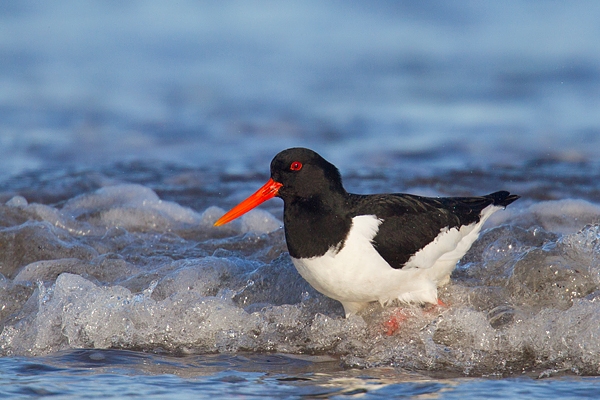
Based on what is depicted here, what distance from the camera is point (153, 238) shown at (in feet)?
21.0

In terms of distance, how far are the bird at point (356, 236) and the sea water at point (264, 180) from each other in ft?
0.93

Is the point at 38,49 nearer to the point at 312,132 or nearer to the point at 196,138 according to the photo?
the point at 196,138

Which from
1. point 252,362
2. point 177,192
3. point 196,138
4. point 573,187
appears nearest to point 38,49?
point 196,138

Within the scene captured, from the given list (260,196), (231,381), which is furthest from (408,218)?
(231,381)

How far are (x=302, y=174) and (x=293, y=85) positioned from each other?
9452 millimetres

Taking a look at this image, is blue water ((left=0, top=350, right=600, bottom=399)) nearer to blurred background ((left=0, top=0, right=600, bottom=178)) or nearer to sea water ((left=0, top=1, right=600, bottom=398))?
sea water ((left=0, top=1, right=600, bottom=398))

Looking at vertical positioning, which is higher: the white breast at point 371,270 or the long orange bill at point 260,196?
the long orange bill at point 260,196

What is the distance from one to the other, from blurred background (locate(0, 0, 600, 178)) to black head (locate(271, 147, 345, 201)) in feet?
15.7

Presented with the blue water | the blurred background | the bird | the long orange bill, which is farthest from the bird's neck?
the blurred background

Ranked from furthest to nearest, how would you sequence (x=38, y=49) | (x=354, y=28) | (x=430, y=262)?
(x=354, y=28), (x=38, y=49), (x=430, y=262)

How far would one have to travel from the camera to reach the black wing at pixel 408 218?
4289mm

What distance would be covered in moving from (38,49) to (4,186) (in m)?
7.47

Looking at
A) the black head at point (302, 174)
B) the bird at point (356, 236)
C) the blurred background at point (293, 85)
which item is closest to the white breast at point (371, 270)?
the bird at point (356, 236)

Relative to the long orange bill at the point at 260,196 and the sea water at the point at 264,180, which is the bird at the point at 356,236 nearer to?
the long orange bill at the point at 260,196
